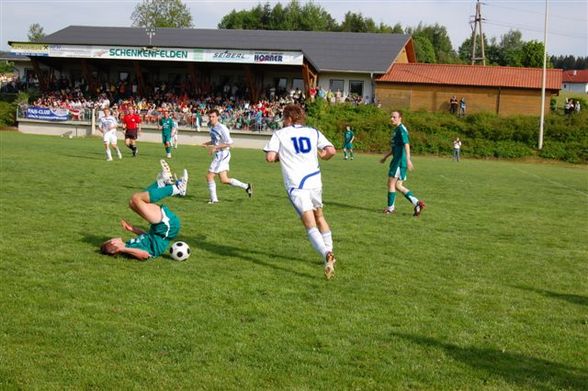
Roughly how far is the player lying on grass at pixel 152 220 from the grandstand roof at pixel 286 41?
128 ft

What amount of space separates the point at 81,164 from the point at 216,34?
124 ft

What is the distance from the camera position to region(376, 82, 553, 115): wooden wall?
4559cm

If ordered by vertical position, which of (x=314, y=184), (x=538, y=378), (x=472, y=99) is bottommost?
(x=538, y=378)

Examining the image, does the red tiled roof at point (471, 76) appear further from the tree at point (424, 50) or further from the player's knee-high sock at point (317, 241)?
the player's knee-high sock at point (317, 241)

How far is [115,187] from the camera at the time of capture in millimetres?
14867

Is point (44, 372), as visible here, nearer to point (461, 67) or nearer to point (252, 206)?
point (252, 206)

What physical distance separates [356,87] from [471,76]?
8.66m

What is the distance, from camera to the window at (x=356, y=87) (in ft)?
158

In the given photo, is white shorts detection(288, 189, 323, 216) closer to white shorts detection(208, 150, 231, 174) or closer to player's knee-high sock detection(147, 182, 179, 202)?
player's knee-high sock detection(147, 182, 179, 202)

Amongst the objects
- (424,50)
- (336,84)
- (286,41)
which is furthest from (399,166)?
(424,50)

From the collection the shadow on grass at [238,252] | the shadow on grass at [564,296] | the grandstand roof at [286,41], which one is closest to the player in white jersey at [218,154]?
the shadow on grass at [238,252]

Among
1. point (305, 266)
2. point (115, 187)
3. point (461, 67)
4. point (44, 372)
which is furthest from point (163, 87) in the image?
point (44, 372)

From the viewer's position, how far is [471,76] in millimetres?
47938

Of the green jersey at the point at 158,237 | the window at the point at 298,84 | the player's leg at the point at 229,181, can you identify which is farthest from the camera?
the window at the point at 298,84
